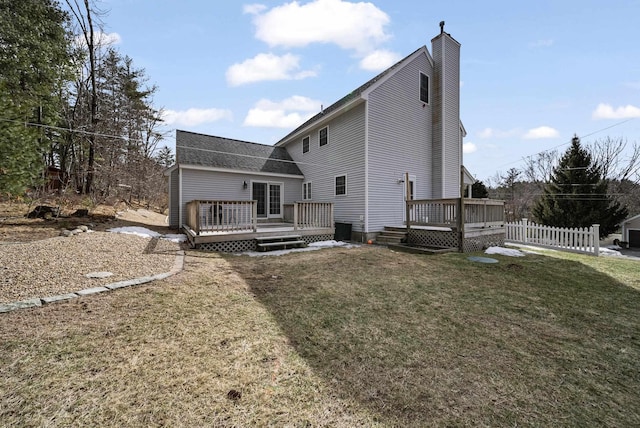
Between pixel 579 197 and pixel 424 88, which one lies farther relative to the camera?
pixel 579 197

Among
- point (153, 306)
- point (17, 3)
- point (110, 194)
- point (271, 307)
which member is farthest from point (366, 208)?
point (17, 3)

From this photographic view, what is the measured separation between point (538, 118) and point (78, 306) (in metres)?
26.8

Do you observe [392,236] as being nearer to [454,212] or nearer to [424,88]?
[454,212]

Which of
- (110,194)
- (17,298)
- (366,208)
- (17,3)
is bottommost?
(17,298)

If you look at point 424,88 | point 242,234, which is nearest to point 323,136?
point 424,88

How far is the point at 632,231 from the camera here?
854 inches

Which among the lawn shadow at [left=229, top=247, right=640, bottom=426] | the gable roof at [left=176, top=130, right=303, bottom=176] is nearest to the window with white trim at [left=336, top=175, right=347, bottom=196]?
the gable roof at [left=176, top=130, right=303, bottom=176]

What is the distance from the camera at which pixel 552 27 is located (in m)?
9.46

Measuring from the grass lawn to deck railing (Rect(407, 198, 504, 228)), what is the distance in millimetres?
4287

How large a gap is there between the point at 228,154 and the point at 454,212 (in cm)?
989

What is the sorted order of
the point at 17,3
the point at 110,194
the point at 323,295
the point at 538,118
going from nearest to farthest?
the point at 323,295 → the point at 17,3 → the point at 110,194 → the point at 538,118

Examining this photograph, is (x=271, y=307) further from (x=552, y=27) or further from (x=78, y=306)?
(x=552, y=27)

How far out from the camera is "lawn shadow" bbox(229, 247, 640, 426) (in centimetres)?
192

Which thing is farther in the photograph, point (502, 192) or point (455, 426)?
point (502, 192)
